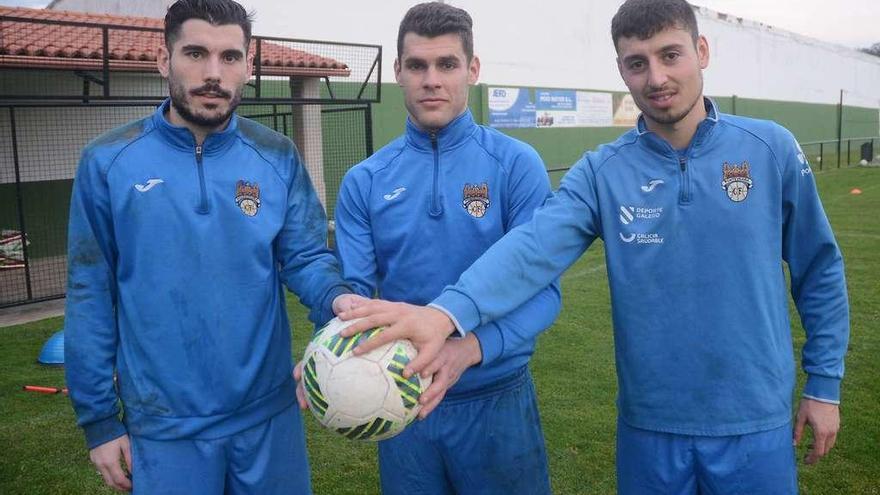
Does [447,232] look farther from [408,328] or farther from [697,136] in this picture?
[697,136]

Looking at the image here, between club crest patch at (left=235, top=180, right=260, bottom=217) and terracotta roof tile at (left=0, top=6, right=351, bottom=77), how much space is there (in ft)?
24.3

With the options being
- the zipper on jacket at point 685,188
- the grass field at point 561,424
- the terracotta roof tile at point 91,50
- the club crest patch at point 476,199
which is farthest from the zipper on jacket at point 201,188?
the terracotta roof tile at point 91,50

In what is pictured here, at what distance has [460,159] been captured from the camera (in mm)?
2699

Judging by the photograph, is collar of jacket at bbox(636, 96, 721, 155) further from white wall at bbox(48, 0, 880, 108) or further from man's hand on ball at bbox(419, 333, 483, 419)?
white wall at bbox(48, 0, 880, 108)

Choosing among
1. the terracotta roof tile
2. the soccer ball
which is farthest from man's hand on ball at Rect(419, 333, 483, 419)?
the terracotta roof tile

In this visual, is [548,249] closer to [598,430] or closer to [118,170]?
[118,170]

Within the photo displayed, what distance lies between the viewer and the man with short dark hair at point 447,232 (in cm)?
262

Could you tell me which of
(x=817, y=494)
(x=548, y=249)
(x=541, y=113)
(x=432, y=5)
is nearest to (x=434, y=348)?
(x=548, y=249)

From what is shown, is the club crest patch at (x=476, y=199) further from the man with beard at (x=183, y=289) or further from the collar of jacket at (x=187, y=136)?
the collar of jacket at (x=187, y=136)

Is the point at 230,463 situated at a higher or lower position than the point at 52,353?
higher

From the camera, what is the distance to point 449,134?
2.70 m

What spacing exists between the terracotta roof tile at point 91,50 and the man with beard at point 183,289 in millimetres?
7283

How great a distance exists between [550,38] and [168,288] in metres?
21.4

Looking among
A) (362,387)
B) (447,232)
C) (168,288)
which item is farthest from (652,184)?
(168,288)
